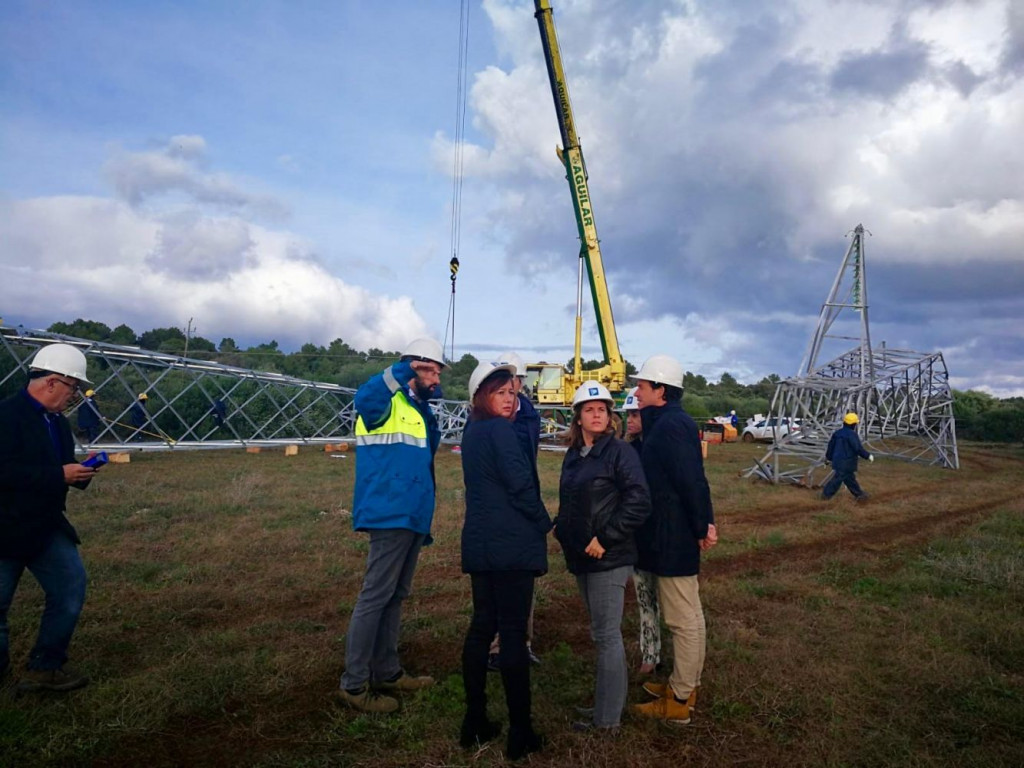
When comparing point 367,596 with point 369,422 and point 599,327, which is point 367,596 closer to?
point 369,422

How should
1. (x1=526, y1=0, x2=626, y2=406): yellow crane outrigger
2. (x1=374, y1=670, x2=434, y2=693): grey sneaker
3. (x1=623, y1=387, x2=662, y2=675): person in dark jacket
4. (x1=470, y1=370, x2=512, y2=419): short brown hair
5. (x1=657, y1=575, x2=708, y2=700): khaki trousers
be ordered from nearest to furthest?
(x1=470, y1=370, x2=512, y2=419): short brown hair
(x1=657, y1=575, x2=708, y2=700): khaki trousers
(x1=374, y1=670, x2=434, y2=693): grey sneaker
(x1=623, y1=387, x2=662, y2=675): person in dark jacket
(x1=526, y1=0, x2=626, y2=406): yellow crane outrigger

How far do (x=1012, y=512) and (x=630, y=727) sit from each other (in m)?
10.9

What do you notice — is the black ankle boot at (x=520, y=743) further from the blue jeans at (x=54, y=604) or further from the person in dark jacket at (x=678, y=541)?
the blue jeans at (x=54, y=604)

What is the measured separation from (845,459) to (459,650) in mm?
10086

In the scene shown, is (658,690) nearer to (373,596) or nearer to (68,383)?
(373,596)

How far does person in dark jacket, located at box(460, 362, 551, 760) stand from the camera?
3.29 meters

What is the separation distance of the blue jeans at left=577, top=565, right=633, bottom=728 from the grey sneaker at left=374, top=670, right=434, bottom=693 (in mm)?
1167

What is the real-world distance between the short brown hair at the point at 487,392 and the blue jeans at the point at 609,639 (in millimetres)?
1034

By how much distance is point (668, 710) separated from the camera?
3.78 meters

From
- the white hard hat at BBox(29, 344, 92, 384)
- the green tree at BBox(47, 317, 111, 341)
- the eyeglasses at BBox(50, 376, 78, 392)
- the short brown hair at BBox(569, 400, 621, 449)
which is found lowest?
the short brown hair at BBox(569, 400, 621, 449)

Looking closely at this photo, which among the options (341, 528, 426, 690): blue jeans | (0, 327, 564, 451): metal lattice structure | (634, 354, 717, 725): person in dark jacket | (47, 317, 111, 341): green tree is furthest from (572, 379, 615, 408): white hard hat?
(47, 317, 111, 341): green tree

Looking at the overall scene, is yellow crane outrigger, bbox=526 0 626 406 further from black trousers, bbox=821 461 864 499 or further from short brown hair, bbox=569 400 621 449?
short brown hair, bbox=569 400 621 449

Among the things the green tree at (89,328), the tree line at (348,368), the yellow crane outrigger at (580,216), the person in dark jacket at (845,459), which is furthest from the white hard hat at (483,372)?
the green tree at (89,328)

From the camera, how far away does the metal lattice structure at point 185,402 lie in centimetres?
1417
